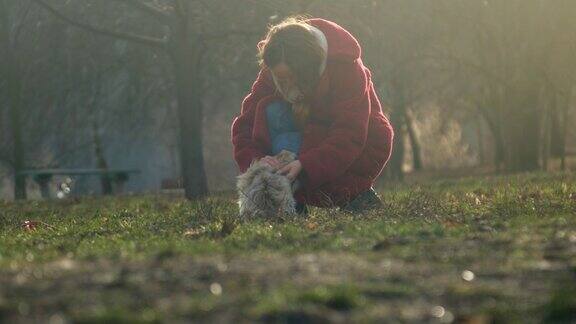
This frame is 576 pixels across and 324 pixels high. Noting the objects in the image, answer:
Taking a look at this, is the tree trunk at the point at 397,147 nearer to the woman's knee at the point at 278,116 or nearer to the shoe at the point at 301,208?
the shoe at the point at 301,208

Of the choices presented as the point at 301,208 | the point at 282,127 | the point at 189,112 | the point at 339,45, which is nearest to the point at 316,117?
the point at 282,127

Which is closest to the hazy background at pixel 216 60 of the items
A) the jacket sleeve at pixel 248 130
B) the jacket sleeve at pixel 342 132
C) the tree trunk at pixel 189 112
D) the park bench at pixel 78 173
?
the tree trunk at pixel 189 112

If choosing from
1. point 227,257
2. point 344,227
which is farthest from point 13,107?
point 227,257

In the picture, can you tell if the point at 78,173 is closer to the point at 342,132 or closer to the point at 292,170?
the point at 342,132

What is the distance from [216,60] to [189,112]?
23.2 ft

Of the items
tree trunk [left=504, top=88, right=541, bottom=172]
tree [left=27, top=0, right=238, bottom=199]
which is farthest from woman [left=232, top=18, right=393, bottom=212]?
tree trunk [left=504, top=88, right=541, bottom=172]

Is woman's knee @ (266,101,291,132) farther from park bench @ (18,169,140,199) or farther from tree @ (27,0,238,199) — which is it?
park bench @ (18,169,140,199)

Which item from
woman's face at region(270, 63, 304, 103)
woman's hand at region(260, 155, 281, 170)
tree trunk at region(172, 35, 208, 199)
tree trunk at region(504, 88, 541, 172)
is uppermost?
woman's face at region(270, 63, 304, 103)

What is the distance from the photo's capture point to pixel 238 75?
27312mm

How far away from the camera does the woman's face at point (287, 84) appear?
952 cm

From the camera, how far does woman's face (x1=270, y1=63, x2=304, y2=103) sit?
952 centimetres

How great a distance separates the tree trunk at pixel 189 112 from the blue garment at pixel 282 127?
8789 mm

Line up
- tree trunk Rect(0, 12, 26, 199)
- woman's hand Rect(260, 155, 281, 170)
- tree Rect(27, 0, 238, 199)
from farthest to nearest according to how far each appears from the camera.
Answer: tree trunk Rect(0, 12, 26, 199) → tree Rect(27, 0, 238, 199) → woman's hand Rect(260, 155, 281, 170)

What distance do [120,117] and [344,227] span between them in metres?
23.4
